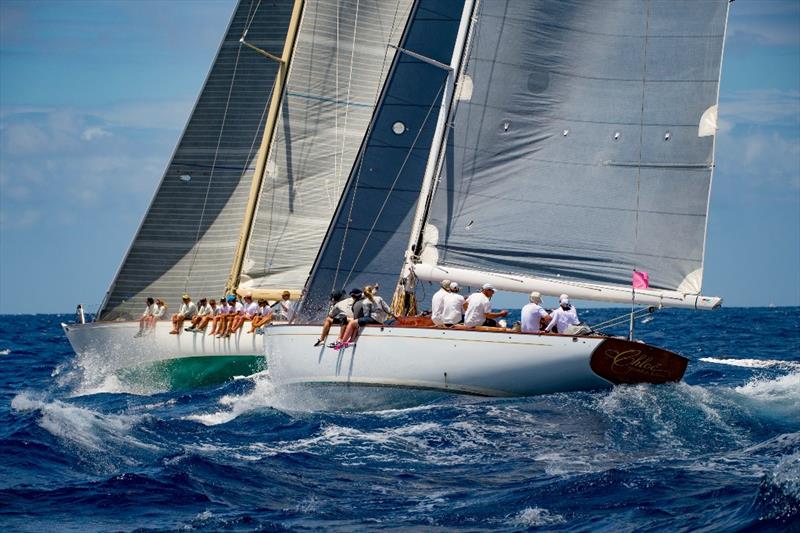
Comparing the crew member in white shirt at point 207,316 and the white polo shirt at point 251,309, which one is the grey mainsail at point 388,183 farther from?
the crew member in white shirt at point 207,316

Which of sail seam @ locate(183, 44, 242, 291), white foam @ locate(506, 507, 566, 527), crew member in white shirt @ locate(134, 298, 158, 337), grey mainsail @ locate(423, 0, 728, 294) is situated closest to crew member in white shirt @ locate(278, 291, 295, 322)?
crew member in white shirt @ locate(134, 298, 158, 337)

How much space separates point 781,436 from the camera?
17.0 m

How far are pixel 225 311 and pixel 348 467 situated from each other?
1438 centimetres

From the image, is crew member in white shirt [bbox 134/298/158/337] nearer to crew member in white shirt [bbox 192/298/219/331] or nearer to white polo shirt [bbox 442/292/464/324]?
Answer: crew member in white shirt [bbox 192/298/219/331]

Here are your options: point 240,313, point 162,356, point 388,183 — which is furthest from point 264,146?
point 388,183

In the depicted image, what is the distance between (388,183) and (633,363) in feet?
22.0

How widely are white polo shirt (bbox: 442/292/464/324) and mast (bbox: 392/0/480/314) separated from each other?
160 centimetres

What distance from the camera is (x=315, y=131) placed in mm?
32750

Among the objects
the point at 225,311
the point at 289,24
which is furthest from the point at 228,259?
the point at 289,24

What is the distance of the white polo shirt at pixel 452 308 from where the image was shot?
20.0 metres

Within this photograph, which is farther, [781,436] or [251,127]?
[251,127]

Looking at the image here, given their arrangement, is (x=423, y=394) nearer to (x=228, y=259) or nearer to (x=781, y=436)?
(x=781, y=436)

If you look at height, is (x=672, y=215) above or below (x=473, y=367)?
above

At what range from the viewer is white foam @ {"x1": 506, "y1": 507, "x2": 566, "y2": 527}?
12680 millimetres
